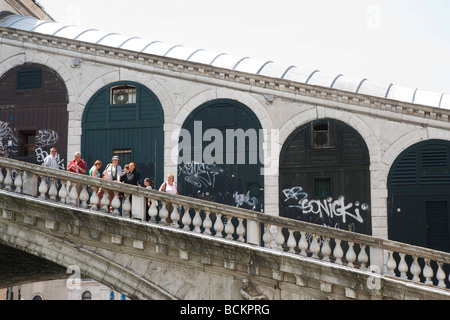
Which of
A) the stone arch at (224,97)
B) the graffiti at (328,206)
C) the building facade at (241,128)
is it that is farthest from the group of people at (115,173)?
the graffiti at (328,206)

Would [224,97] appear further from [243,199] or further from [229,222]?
[229,222]

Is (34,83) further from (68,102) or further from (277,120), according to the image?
(277,120)

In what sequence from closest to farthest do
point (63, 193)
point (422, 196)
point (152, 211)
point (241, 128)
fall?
point (152, 211) → point (63, 193) → point (422, 196) → point (241, 128)

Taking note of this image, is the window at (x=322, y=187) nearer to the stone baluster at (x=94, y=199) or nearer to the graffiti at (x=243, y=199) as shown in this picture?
the graffiti at (x=243, y=199)

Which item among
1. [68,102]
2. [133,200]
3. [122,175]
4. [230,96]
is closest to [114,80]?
[68,102]

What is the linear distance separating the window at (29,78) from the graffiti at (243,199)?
323 inches

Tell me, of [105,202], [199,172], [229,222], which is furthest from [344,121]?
[105,202]

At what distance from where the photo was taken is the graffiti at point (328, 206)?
20.9 meters

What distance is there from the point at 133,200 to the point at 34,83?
345 inches

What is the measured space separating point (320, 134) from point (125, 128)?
21.7 ft

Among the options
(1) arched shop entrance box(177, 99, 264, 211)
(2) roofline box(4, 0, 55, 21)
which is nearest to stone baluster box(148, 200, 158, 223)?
(1) arched shop entrance box(177, 99, 264, 211)

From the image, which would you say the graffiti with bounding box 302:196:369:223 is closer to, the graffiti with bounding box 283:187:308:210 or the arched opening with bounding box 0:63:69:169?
the graffiti with bounding box 283:187:308:210

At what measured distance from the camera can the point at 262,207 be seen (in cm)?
2169

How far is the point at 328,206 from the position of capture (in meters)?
21.1
